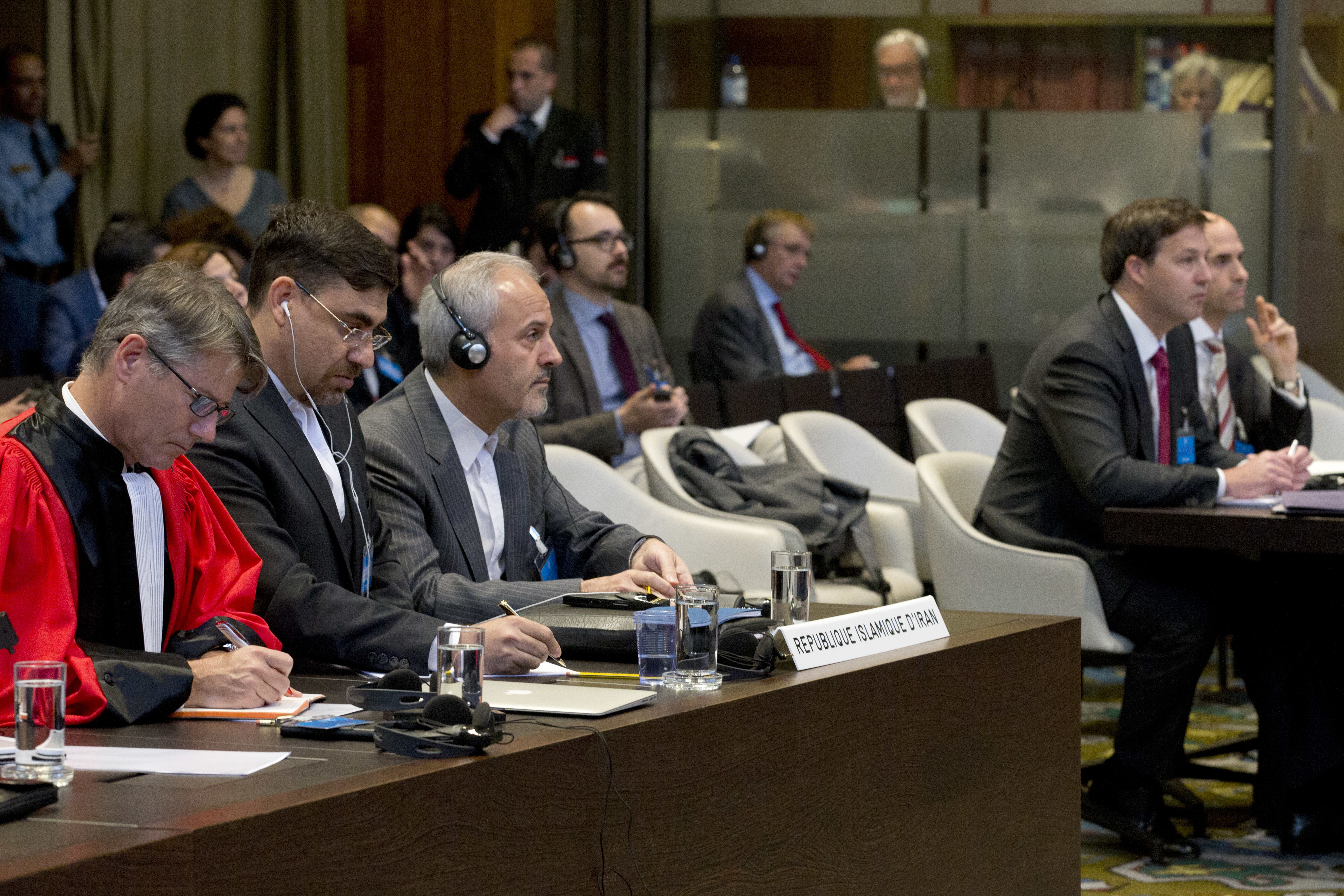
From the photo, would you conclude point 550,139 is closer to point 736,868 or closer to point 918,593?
point 918,593

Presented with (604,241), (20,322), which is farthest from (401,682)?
(20,322)

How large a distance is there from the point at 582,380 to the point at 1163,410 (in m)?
1.93

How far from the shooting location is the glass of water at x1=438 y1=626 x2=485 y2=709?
189 centimetres

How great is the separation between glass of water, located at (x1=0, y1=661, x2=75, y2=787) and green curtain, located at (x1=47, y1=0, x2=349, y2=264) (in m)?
5.01

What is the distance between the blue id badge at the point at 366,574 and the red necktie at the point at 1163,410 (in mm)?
2169

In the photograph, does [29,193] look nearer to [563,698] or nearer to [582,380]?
[582,380]

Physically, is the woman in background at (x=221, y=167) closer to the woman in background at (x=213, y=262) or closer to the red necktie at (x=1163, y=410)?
the woman in background at (x=213, y=262)

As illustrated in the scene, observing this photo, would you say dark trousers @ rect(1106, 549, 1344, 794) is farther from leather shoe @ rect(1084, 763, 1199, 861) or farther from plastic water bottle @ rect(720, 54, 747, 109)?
plastic water bottle @ rect(720, 54, 747, 109)

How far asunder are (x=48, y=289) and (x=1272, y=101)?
5.93 m

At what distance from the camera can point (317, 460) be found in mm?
2607

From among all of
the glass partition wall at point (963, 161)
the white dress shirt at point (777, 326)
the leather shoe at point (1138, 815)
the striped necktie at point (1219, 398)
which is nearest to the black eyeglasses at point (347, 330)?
the leather shoe at point (1138, 815)

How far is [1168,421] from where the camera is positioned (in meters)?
4.10

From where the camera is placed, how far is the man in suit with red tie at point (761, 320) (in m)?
6.98

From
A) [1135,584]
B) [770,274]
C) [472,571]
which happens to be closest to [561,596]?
[472,571]
